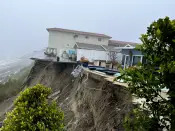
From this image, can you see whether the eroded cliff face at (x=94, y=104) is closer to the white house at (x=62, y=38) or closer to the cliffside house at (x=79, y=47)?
the cliffside house at (x=79, y=47)

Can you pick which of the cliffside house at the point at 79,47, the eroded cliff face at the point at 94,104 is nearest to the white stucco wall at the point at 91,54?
the cliffside house at the point at 79,47

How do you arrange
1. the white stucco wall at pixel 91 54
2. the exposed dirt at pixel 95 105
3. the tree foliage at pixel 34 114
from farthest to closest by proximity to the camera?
the white stucco wall at pixel 91 54 → the exposed dirt at pixel 95 105 → the tree foliage at pixel 34 114

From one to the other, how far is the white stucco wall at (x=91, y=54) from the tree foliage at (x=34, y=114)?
21270mm

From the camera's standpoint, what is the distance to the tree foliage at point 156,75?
299cm

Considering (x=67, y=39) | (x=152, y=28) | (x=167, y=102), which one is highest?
(x=67, y=39)

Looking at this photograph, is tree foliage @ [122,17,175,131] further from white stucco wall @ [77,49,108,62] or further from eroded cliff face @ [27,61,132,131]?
white stucco wall @ [77,49,108,62]

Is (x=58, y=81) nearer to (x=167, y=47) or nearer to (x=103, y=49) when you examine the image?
(x=103, y=49)

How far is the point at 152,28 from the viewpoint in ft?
11.2

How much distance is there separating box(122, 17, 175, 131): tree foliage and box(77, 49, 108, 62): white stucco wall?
22641 mm

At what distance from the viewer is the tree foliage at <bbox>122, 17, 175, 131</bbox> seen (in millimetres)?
2990

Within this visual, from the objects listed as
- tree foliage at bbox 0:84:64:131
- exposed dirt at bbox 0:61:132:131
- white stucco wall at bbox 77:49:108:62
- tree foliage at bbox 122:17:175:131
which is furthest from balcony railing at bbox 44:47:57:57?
tree foliage at bbox 122:17:175:131

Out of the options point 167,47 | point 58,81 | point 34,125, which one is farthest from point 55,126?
point 58,81

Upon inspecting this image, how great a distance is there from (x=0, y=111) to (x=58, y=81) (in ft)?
23.4

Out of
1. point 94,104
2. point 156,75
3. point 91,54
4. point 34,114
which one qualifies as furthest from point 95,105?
point 91,54
